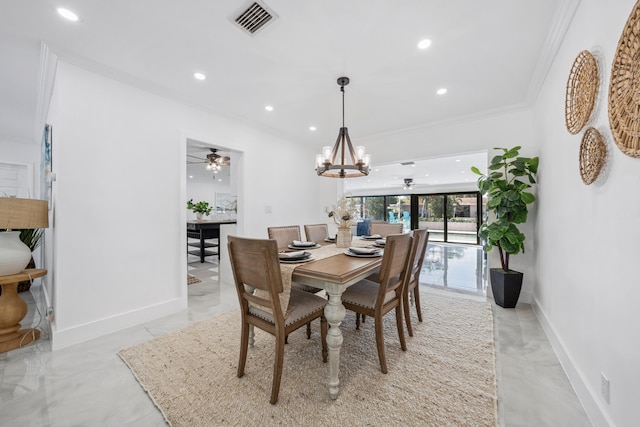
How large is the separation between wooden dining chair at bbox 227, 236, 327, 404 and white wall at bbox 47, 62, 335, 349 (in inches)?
66.3

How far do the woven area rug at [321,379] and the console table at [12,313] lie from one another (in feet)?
3.26

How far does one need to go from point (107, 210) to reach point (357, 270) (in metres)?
2.51

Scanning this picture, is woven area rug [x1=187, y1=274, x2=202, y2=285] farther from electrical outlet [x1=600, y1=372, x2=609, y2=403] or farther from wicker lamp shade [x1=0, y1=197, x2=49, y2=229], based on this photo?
electrical outlet [x1=600, y1=372, x2=609, y2=403]

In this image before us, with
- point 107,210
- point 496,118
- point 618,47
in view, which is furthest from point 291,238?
point 496,118

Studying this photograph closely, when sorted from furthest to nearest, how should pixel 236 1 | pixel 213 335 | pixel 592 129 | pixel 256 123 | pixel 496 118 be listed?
pixel 256 123 < pixel 496 118 < pixel 213 335 < pixel 236 1 < pixel 592 129

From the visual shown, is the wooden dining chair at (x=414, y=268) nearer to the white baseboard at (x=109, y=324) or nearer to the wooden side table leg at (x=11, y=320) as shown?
the white baseboard at (x=109, y=324)

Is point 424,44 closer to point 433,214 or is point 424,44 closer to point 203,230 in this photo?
point 203,230

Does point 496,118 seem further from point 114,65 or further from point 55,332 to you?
point 55,332

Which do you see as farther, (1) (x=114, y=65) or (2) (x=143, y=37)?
(1) (x=114, y=65)

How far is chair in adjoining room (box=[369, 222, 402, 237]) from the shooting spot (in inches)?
129

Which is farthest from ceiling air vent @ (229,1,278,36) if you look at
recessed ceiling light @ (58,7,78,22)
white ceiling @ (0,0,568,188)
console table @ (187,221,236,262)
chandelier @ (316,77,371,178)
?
console table @ (187,221,236,262)

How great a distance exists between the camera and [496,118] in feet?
11.6

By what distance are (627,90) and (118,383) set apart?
328cm

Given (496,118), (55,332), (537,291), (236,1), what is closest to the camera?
(236,1)
